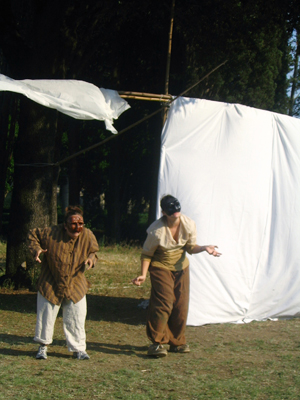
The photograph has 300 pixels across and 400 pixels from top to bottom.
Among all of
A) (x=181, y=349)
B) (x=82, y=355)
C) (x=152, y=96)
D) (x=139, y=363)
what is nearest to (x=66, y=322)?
(x=82, y=355)

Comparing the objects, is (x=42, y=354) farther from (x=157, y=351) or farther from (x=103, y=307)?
(x=103, y=307)

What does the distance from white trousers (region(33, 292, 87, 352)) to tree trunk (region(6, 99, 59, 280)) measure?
3.59m

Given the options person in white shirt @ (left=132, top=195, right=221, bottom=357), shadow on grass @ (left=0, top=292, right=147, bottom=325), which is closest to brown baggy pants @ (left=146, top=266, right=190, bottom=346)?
person in white shirt @ (left=132, top=195, right=221, bottom=357)

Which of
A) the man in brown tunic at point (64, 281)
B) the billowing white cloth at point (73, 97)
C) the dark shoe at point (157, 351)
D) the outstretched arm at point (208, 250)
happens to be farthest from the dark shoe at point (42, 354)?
the billowing white cloth at point (73, 97)

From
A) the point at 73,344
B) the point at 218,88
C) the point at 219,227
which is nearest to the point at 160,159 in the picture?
the point at 219,227

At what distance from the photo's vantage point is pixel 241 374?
15.6ft

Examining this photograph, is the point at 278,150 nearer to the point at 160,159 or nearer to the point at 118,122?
the point at 160,159

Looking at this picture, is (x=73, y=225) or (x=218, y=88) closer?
(x=73, y=225)

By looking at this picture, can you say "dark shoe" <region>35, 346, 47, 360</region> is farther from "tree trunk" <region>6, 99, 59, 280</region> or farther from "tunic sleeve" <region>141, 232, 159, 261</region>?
"tree trunk" <region>6, 99, 59, 280</region>

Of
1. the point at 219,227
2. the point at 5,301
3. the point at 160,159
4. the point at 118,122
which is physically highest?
the point at 118,122

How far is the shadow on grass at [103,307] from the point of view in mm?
7164

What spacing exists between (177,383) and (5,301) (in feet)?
13.2

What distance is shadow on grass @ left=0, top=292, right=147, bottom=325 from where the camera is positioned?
7.16 metres

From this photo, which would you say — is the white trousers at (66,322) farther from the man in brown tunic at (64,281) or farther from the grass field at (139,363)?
the grass field at (139,363)
